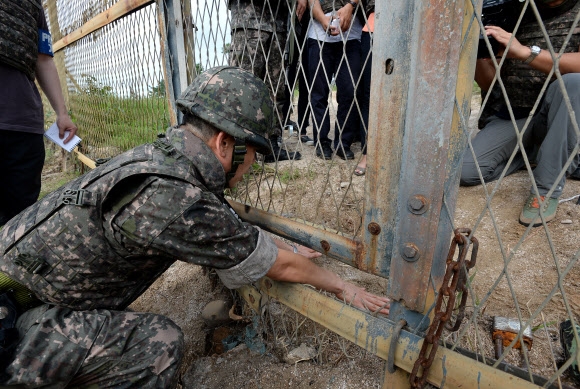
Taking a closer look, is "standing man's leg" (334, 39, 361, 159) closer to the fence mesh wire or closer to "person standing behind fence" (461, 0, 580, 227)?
the fence mesh wire

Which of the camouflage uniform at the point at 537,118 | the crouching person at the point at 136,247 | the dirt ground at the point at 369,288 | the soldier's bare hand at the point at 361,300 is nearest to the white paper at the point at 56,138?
A: the dirt ground at the point at 369,288

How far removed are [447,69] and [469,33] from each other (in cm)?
10

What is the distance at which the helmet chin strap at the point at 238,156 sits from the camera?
1.45 m

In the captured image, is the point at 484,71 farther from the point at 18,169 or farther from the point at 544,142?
the point at 18,169

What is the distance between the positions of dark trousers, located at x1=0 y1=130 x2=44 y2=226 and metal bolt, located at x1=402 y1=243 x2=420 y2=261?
2465 mm

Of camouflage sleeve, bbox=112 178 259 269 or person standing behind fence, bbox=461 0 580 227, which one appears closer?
camouflage sleeve, bbox=112 178 259 269

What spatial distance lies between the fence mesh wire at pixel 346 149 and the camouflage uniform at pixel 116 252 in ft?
1.48

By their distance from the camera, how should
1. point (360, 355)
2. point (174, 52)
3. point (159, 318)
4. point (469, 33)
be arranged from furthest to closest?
point (174, 52) < point (360, 355) < point (159, 318) < point (469, 33)

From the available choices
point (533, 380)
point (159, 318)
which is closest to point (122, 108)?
point (159, 318)

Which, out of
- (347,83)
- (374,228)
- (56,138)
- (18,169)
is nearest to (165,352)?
(374,228)

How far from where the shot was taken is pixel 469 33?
93 cm

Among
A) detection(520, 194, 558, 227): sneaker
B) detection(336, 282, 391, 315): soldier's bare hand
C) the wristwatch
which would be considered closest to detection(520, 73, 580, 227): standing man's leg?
detection(520, 194, 558, 227): sneaker

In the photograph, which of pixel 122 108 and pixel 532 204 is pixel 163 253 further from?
pixel 122 108

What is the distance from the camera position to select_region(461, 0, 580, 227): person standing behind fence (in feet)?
7.12
